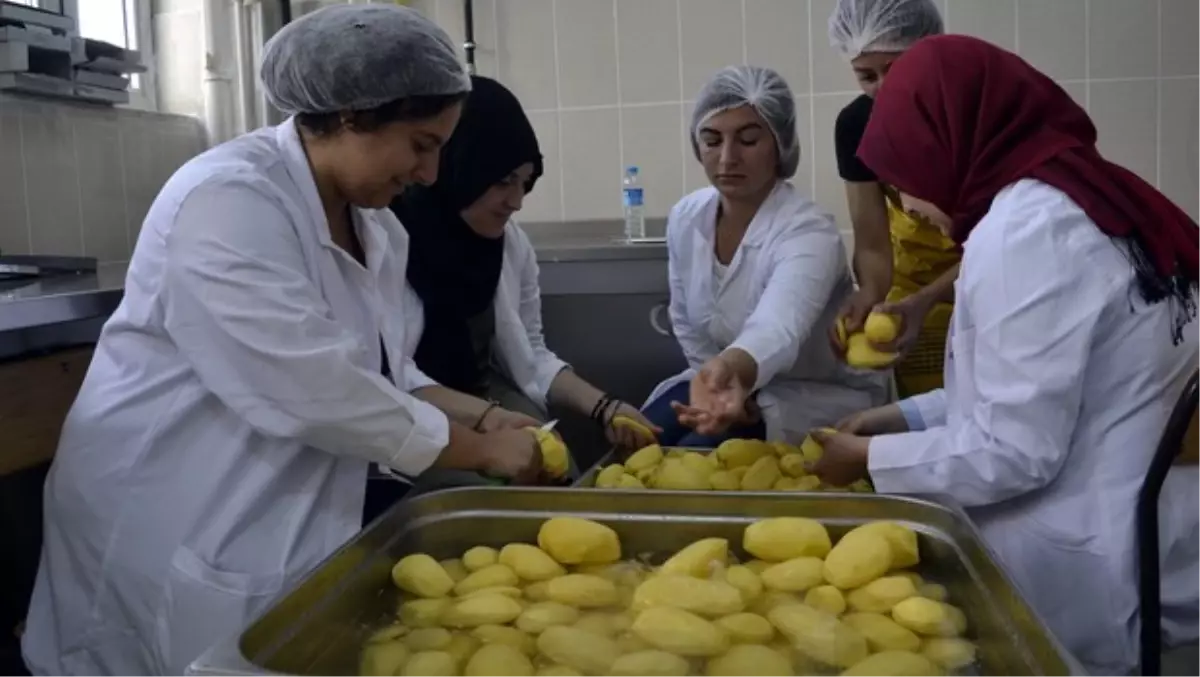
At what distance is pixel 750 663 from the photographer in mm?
783

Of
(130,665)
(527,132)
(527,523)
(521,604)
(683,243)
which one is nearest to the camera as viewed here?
(521,604)

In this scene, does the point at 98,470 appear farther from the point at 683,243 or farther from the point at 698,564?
the point at 683,243

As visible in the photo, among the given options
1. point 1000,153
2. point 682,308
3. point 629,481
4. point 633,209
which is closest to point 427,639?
point 629,481

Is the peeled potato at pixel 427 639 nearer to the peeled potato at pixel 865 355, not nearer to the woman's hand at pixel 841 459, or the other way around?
the woman's hand at pixel 841 459

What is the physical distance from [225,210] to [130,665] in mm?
571

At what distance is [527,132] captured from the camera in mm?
1898

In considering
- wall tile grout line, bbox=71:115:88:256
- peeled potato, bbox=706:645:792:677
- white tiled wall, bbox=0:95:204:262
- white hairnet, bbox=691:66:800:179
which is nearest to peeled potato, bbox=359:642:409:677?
peeled potato, bbox=706:645:792:677

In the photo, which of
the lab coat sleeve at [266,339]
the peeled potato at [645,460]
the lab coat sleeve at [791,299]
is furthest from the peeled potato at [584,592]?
the lab coat sleeve at [791,299]

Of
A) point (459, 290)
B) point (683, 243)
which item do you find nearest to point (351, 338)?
point (459, 290)

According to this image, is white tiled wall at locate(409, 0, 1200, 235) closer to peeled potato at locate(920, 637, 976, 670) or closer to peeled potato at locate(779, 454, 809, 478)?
peeled potato at locate(779, 454, 809, 478)

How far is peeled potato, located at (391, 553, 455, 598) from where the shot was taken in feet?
3.15

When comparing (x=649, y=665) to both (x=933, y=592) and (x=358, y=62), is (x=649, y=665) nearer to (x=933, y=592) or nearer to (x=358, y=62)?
(x=933, y=592)

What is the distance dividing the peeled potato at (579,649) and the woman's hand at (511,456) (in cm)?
46

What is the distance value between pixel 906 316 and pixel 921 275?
388 mm
